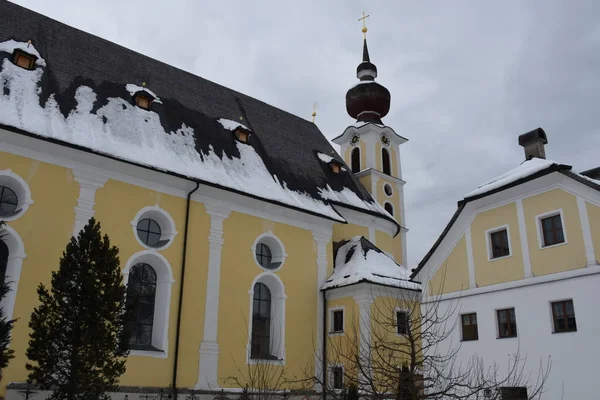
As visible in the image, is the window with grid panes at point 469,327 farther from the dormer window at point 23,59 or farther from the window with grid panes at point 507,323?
the dormer window at point 23,59

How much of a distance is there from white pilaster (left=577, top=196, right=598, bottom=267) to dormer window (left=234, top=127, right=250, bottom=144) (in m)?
12.8

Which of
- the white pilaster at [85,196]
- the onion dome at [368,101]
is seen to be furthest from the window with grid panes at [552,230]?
the onion dome at [368,101]

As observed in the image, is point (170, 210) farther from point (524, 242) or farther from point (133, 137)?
point (524, 242)

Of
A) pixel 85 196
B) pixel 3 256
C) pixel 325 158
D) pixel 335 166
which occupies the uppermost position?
pixel 325 158

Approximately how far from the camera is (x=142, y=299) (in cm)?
1565

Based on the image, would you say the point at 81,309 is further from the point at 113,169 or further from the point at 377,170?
the point at 377,170

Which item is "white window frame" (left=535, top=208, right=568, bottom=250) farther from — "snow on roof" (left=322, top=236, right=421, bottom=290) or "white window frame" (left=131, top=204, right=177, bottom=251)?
"white window frame" (left=131, top=204, right=177, bottom=251)

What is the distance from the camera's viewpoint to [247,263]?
57.7ft

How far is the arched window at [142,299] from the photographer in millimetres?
15297

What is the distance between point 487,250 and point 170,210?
906cm

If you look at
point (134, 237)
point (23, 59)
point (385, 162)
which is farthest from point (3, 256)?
point (385, 162)

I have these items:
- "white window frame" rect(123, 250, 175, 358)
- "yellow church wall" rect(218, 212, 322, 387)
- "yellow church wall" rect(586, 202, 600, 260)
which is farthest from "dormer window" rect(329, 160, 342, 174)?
"yellow church wall" rect(586, 202, 600, 260)

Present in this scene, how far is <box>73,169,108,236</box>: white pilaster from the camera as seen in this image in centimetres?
1443

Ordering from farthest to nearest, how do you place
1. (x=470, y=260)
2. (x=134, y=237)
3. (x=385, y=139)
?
(x=385, y=139) → (x=134, y=237) → (x=470, y=260)
